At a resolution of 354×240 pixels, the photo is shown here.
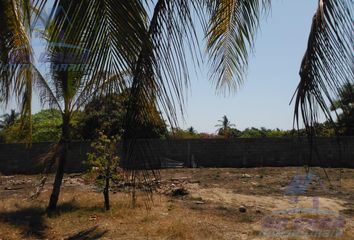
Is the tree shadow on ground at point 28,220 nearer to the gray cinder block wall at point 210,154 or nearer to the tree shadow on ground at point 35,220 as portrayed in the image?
the tree shadow on ground at point 35,220

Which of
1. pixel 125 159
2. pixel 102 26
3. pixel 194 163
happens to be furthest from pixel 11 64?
pixel 194 163

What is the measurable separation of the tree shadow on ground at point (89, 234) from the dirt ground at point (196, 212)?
0.02 metres

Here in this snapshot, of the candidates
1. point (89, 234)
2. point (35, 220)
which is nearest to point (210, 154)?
point (35, 220)

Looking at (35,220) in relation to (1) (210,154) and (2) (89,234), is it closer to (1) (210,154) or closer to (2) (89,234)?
(2) (89,234)

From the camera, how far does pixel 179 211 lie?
26.6ft

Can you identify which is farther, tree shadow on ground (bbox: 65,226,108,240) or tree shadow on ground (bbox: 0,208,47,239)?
tree shadow on ground (bbox: 0,208,47,239)

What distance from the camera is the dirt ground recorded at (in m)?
6.56

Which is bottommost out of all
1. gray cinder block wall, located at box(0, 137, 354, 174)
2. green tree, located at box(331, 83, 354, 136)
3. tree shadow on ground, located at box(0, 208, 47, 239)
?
tree shadow on ground, located at box(0, 208, 47, 239)

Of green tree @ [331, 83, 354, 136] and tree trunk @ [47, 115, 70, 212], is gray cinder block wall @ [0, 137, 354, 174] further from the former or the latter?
green tree @ [331, 83, 354, 136]

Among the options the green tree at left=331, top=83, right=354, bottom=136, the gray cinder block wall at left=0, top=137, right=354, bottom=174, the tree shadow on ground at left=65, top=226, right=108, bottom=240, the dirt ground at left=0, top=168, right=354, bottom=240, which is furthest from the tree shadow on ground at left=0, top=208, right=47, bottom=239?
the gray cinder block wall at left=0, top=137, right=354, bottom=174

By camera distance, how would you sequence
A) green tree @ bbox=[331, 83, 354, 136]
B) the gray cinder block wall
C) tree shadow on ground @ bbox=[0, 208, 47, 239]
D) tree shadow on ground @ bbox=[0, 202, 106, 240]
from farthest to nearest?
the gray cinder block wall → tree shadow on ground @ bbox=[0, 208, 47, 239] → tree shadow on ground @ bbox=[0, 202, 106, 240] → green tree @ bbox=[331, 83, 354, 136]

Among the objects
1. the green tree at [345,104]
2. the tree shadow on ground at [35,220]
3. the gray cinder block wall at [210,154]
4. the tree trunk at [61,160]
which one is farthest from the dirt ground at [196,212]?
the gray cinder block wall at [210,154]

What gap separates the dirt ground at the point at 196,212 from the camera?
6559 mm

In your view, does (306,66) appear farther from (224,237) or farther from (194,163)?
(194,163)
